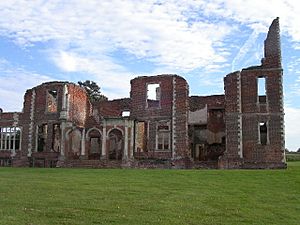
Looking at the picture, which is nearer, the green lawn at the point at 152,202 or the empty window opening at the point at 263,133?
the green lawn at the point at 152,202

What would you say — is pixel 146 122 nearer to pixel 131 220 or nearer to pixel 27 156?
pixel 27 156

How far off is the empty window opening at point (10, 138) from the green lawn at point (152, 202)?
75.8ft

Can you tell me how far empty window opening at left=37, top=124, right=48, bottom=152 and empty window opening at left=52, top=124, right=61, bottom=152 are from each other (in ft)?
2.93

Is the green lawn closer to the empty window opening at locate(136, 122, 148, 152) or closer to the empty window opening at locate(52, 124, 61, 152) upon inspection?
the empty window opening at locate(136, 122, 148, 152)

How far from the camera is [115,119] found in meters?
34.2

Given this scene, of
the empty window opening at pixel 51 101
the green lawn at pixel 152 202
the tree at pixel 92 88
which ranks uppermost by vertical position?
the tree at pixel 92 88

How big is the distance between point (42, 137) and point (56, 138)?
4.38 feet

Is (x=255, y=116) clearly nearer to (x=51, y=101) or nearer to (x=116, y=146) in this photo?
(x=116, y=146)

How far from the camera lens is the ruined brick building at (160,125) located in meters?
31.3

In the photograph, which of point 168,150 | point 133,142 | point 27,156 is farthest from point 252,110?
point 27,156

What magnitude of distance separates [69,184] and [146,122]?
1877cm

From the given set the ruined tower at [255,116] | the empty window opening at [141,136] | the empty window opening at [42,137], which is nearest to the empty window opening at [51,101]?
the empty window opening at [42,137]

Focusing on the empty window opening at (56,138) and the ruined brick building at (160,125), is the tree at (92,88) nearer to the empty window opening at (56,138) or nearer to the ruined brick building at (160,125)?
the ruined brick building at (160,125)

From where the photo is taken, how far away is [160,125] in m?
34.3
